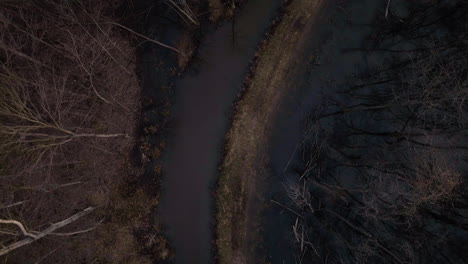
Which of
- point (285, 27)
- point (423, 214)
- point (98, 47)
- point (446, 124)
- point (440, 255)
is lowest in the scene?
point (440, 255)

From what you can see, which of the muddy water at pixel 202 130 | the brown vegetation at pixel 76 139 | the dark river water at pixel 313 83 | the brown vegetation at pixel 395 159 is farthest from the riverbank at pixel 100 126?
the brown vegetation at pixel 395 159

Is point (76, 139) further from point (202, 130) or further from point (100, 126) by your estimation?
point (202, 130)

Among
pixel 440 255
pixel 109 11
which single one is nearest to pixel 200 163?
pixel 109 11

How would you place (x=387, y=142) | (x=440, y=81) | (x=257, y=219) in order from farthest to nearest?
(x=257, y=219)
(x=387, y=142)
(x=440, y=81)

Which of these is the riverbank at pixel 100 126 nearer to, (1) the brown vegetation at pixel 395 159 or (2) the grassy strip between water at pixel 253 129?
(2) the grassy strip between water at pixel 253 129

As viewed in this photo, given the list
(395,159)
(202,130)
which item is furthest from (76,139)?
(395,159)

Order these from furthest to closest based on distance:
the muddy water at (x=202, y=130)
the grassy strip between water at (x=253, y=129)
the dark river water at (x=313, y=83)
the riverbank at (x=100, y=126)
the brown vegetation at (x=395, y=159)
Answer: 1. the muddy water at (x=202, y=130)
2. the grassy strip between water at (x=253, y=129)
3. the dark river water at (x=313, y=83)
4. the riverbank at (x=100, y=126)
5. the brown vegetation at (x=395, y=159)

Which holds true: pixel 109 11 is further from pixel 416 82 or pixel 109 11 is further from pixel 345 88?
pixel 416 82
